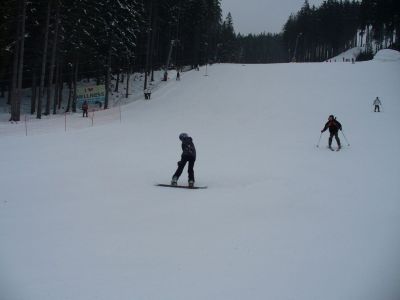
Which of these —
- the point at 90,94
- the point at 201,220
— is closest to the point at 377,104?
the point at 90,94

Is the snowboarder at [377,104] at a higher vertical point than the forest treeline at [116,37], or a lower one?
lower

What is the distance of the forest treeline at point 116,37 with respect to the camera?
2838 cm

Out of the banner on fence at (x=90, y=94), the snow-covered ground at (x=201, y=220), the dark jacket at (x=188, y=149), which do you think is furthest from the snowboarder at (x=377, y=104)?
the banner on fence at (x=90, y=94)

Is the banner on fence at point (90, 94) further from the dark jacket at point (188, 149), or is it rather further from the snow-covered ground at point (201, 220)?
the dark jacket at point (188, 149)

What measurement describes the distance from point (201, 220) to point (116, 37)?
32.5 m

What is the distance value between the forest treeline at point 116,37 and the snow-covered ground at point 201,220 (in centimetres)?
1263

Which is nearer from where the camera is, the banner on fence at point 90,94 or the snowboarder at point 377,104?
the snowboarder at point 377,104

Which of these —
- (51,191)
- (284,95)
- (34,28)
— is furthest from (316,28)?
(51,191)

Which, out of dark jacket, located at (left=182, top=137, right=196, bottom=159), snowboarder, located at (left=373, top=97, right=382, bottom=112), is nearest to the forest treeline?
dark jacket, located at (left=182, top=137, right=196, bottom=159)

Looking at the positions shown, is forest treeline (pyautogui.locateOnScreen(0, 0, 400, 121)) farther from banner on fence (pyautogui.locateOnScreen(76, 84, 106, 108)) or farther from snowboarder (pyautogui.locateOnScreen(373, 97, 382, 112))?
snowboarder (pyautogui.locateOnScreen(373, 97, 382, 112))

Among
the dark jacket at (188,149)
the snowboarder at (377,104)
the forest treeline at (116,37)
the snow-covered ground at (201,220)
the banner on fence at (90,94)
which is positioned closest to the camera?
the snow-covered ground at (201,220)

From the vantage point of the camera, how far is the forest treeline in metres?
28.4

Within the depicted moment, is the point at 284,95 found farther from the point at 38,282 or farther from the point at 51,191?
the point at 38,282

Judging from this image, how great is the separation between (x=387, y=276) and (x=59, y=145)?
14332 mm
